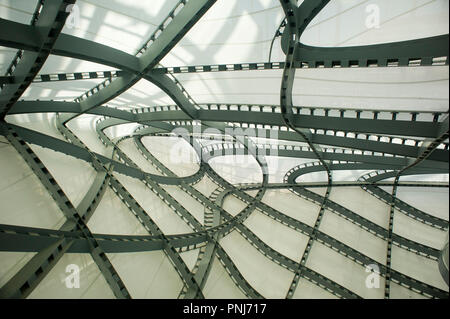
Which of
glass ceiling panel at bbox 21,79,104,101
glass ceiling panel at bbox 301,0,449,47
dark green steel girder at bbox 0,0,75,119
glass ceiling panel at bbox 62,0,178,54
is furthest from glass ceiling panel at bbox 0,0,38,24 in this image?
glass ceiling panel at bbox 301,0,449,47

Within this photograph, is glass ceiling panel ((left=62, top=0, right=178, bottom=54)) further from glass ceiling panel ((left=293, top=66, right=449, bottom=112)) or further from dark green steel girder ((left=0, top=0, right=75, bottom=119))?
glass ceiling panel ((left=293, top=66, right=449, bottom=112))

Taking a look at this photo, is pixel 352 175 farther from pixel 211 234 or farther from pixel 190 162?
pixel 190 162

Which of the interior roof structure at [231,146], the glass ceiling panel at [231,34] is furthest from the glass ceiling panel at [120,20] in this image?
the glass ceiling panel at [231,34]

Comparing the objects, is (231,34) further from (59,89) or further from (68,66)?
(59,89)

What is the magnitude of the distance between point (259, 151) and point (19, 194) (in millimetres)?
15499

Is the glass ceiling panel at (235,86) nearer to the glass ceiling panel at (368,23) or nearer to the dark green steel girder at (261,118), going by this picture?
the dark green steel girder at (261,118)

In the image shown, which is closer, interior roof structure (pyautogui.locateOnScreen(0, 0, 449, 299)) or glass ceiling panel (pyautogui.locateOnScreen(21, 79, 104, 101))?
interior roof structure (pyautogui.locateOnScreen(0, 0, 449, 299))

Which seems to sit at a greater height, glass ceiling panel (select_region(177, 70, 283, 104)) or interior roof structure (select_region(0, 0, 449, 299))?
glass ceiling panel (select_region(177, 70, 283, 104))

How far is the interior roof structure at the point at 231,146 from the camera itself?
891 cm

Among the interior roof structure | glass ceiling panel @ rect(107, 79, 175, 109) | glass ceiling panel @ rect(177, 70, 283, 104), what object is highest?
glass ceiling panel @ rect(107, 79, 175, 109)

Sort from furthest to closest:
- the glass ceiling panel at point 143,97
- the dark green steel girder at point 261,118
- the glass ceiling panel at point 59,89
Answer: the glass ceiling panel at point 143,97 → the glass ceiling panel at point 59,89 → the dark green steel girder at point 261,118

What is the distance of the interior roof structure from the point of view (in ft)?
29.2

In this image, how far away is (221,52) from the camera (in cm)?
1301

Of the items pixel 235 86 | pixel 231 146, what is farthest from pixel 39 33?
pixel 231 146
